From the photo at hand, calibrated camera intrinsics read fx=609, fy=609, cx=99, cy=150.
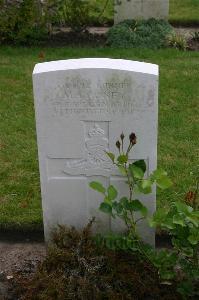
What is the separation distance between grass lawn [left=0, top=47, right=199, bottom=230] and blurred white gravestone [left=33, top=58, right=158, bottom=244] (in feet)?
2.41

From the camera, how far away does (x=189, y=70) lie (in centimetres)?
738

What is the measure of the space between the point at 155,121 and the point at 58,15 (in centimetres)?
573

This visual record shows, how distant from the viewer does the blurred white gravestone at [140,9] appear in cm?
911

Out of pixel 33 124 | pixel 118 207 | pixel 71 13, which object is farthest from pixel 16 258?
pixel 71 13

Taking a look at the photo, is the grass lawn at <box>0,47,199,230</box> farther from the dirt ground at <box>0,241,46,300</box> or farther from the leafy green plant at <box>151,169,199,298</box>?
the leafy green plant at <box>151,169,199,298</box>

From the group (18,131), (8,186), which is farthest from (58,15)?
(8,186)

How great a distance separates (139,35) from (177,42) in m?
0.55

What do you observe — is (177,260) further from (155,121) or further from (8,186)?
(8,186)

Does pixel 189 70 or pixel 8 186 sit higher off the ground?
pixel 189 70

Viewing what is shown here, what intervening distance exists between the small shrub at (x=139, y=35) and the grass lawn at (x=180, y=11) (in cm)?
86

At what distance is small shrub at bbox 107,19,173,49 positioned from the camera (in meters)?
8.44

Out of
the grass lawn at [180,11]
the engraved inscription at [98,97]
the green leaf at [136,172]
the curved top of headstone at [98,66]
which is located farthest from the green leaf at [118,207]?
the grass lawn at [180,11]

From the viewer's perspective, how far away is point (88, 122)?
351 cm

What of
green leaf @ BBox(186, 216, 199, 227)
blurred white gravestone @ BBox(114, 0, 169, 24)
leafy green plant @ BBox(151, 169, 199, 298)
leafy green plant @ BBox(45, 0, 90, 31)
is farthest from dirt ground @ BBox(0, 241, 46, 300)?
blurred white gravestone @ BBox(114, 0, 169, 24)
